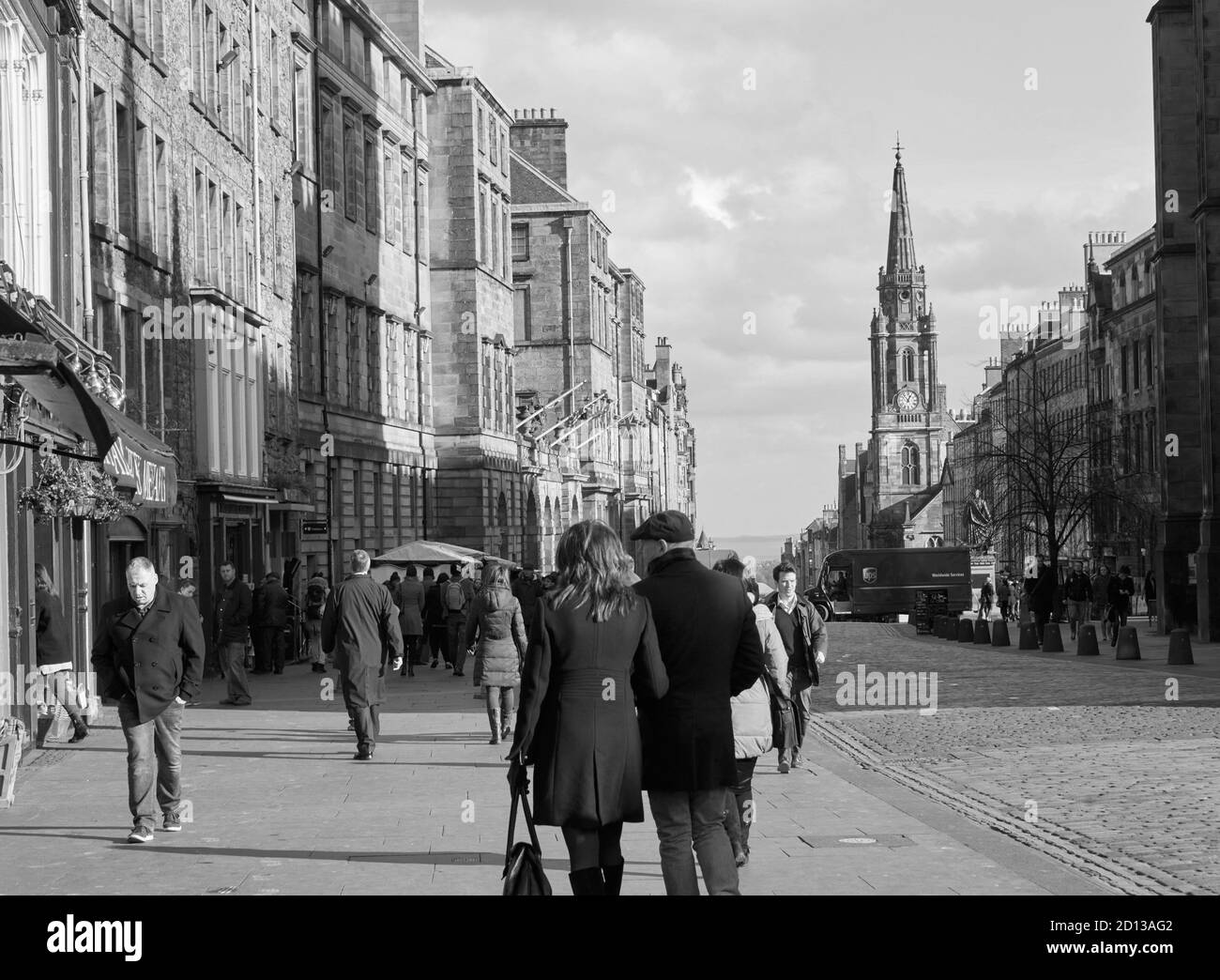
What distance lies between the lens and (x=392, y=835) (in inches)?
471

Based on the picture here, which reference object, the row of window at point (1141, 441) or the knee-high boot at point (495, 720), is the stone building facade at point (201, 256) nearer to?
the knee-high boot at point (495, 720)

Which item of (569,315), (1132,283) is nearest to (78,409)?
(1132,283)

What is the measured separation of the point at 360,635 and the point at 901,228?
18564 cm

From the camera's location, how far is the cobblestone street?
11109 mm

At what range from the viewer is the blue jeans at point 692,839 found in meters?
8.24

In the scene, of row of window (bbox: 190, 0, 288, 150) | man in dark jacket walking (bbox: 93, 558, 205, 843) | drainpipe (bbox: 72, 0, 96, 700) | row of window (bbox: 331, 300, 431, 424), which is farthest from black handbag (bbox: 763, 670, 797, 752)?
row of window (bbox: 331, 300, 431, 424)

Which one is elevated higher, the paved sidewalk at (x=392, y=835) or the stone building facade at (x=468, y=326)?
the stone building facade at (x=468, y=326)

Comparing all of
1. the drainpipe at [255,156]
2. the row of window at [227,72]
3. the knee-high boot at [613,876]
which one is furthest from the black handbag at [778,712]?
the drainpipe at [255,156]

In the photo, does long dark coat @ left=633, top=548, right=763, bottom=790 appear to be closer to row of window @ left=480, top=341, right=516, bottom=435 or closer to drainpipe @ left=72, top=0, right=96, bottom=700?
drainpipe @ left=72, top=0, right=96, bottom=700

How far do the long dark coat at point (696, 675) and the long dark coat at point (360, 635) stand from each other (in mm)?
8668

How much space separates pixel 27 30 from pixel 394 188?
107ft

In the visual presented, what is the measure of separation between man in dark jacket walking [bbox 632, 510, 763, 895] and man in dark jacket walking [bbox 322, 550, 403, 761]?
8.67 metres

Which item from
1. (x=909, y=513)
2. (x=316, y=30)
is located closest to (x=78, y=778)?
(x=316, y=30)

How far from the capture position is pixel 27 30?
2019cm
